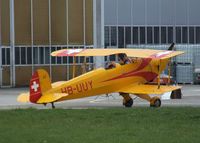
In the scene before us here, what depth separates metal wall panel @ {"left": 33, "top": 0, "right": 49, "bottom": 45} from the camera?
4081cm

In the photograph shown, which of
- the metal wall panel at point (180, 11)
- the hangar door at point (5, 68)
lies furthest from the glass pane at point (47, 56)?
the metal wall panel at point (180, 11)

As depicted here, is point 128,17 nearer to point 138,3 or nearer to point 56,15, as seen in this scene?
point 138,3

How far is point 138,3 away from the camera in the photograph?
45594 millimetres

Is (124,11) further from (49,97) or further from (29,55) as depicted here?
(49,97)

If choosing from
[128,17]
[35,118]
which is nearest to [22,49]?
[128,17]

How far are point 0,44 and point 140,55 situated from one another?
18.4m

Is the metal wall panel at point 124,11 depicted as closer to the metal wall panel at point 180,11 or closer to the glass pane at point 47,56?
the metal wall panel at point 180,11

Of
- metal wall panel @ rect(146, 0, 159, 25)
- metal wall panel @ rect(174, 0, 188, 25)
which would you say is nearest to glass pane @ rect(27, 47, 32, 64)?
metal wall panel @ rect(146, 0, 159, 25)

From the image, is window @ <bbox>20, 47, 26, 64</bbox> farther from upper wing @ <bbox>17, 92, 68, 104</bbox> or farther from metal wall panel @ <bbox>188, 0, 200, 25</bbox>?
upper wing @ <bbox>17, 92, 68, 104</bbox>

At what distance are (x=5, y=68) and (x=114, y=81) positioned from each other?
17.2 m

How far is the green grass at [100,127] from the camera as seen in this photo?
1177 cm

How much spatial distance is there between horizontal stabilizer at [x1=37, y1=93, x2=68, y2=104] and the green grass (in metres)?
3.54

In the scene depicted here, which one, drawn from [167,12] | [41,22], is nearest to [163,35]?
[167,12]

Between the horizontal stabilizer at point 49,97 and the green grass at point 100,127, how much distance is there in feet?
11.6
